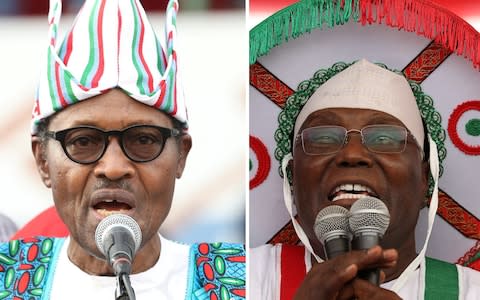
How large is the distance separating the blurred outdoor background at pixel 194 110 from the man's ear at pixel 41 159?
2 centimetres

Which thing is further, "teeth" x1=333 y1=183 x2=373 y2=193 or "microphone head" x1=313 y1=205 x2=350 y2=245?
"teeth" x1=333 y1=183 x2=373 y2=193

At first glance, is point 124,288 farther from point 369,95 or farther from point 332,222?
point 369,95

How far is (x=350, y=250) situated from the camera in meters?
3.01

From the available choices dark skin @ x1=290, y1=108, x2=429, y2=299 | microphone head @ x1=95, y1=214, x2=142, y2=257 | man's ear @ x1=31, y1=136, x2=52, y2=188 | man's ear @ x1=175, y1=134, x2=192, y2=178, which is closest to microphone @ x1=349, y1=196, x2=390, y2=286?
dark skin @ x1=290, y1=108, x2=429, y2=299

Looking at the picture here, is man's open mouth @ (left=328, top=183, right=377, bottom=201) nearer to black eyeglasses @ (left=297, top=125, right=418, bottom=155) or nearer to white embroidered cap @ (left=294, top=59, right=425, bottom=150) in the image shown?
black eyeglasses @ (left=297, top=125, right=418, bottom=155)

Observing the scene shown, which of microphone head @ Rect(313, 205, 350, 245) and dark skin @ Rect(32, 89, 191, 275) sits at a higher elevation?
dark skin @ Rect(32, 89, 191, 275)

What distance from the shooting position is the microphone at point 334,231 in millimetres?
3000

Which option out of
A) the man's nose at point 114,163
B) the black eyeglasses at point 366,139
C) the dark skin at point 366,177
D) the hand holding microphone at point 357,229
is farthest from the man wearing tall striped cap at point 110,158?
the hand holding microphone at point 357,229

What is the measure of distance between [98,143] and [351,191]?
0.85 m

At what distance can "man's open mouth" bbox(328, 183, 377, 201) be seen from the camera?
11.7 ft

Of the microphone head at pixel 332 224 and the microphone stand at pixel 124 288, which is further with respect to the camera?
the microphone head at pixel 332 224

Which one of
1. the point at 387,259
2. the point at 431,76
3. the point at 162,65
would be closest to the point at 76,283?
the point at 162,65

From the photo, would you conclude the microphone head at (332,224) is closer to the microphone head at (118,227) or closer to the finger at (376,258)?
the finger at (376,258)

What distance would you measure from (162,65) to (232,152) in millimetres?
363
